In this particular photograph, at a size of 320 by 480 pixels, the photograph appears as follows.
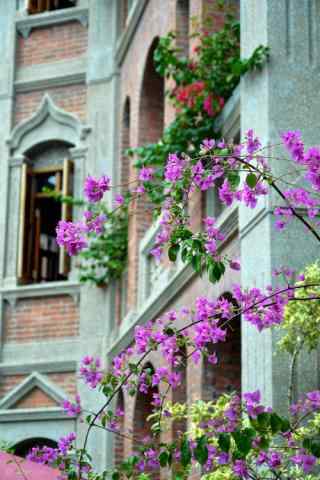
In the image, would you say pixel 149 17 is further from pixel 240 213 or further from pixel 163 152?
pixel 240 213

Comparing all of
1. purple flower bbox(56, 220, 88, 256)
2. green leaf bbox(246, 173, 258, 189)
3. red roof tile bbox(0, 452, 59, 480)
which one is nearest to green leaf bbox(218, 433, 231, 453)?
green leaf bbox(246, 173, 258, 189)

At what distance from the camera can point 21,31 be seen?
1888 cm

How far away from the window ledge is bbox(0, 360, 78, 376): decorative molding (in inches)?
36.3

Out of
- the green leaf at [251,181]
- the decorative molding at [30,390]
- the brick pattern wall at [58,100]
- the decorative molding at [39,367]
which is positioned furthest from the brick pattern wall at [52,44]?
the green leaf at [251,181]

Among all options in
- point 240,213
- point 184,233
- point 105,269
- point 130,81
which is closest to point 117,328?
point 105,269

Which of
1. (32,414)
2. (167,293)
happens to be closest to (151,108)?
(167,293)

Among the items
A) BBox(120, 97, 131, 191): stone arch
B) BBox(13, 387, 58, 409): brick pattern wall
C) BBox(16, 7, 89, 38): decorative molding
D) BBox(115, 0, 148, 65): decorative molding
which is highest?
BBox(16, 7, 89, 38): decorative molding

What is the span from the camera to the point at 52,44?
18562 mm

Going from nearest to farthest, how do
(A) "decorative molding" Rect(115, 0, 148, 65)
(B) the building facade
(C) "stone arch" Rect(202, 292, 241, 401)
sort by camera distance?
(C) "stone arch" Rect(202, 292, 241, 401) < (B) the building facade < (A) "decorative molding" Rect(115, 0, 148, 65)

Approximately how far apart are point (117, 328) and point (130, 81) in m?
3.53

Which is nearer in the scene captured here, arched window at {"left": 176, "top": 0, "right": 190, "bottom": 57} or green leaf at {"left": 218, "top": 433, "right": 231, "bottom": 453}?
green leaf at {"left": 218, "top": 433, "right": 231, "bottom": 453}

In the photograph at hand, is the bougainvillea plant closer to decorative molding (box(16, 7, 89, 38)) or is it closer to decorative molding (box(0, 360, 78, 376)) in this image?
decorative molding (box(0, 360, 78, 376))

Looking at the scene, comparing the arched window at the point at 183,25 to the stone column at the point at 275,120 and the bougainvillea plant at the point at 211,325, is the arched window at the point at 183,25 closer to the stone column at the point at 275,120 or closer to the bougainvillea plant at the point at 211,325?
the stone column at the point at 275,120

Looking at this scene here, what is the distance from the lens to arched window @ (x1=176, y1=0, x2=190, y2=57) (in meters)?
14.0
